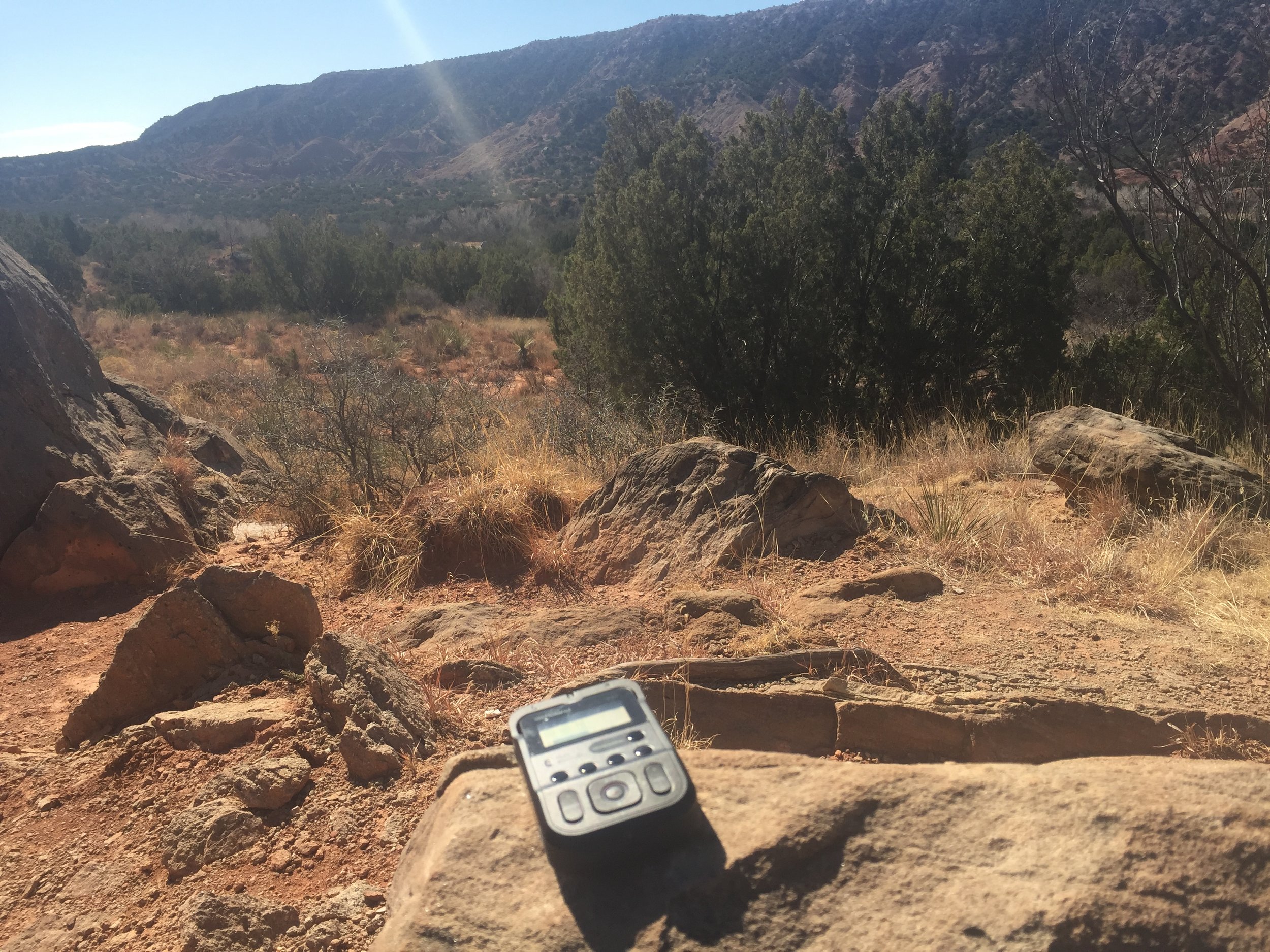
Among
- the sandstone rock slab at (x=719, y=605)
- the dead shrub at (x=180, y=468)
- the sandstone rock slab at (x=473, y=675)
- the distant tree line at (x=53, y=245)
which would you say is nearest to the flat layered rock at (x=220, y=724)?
the sandstone rock slab at (x=473, y=675)

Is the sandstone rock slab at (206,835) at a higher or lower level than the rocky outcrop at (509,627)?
higher

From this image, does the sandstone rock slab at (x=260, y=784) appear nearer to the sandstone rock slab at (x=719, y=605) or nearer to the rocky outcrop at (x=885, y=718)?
the rocky outcrop at (x=885, y=718)

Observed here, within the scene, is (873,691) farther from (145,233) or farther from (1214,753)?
(145,233)

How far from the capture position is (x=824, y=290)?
9.09m

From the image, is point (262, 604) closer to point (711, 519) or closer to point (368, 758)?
point (368, 758)

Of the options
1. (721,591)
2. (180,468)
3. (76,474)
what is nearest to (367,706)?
(721,591)

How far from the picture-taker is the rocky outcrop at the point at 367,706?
2086mm

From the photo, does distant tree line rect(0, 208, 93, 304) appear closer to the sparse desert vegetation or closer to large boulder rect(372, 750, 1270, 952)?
the sparse desert vegetation

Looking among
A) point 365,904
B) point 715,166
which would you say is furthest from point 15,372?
point 715,166

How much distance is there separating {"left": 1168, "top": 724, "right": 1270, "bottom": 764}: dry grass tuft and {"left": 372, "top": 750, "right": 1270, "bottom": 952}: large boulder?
0.90 m

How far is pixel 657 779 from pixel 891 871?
0.35 m

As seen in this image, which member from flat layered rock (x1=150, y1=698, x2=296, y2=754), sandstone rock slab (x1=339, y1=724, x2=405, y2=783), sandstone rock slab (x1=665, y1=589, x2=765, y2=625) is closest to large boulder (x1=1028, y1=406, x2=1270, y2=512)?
sandstone rock slab (x1=665, y1=589, x2=765, y2=625)

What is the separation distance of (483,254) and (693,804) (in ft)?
89.9

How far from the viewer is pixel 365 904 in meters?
1.63
